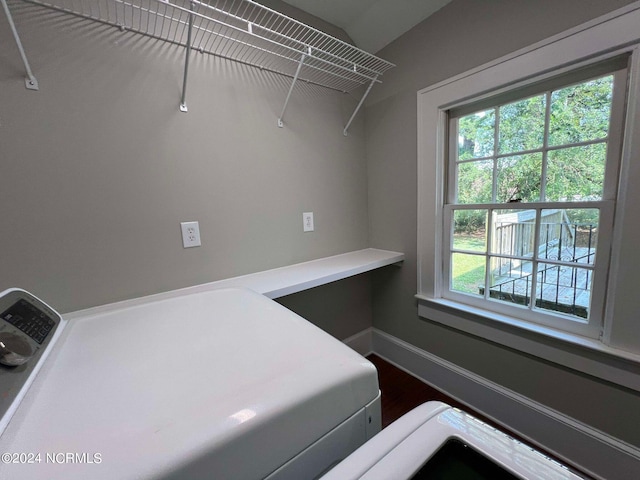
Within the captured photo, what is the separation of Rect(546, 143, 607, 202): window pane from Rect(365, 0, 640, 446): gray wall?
1.58ft

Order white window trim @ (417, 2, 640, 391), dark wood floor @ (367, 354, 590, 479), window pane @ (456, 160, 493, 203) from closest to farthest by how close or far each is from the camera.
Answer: white window trim @ (417, 2, 640, 391) → window pane @ (456, 160, 493, 203) → dark wood floor @ (367, 354, 590, 479)

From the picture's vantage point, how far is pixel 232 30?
49.1 inches

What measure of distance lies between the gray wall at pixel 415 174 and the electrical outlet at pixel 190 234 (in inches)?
46.4

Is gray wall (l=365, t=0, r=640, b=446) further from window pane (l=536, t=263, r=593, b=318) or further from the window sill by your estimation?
window pane (l=536, t=263, r=593, b=318)

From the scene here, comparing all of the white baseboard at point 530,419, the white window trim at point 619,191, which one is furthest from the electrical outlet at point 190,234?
the white baseboard at point 530,419

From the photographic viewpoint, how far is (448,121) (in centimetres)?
146

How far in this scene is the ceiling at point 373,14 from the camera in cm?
139

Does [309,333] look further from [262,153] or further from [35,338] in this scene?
[262,153]

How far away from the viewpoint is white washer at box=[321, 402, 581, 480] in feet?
1.25

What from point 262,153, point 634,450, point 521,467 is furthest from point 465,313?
point 262,153

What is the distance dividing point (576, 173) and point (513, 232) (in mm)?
337

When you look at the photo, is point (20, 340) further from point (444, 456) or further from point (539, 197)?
point (539, 197)

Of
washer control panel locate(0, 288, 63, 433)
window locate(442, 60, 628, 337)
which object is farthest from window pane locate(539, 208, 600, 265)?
washer control panel locate(0, 288, 63, 433)

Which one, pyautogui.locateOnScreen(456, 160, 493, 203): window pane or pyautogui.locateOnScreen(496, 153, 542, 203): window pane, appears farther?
pyautogui.locateOnScreen(456, 160, 493, 203): window pane
